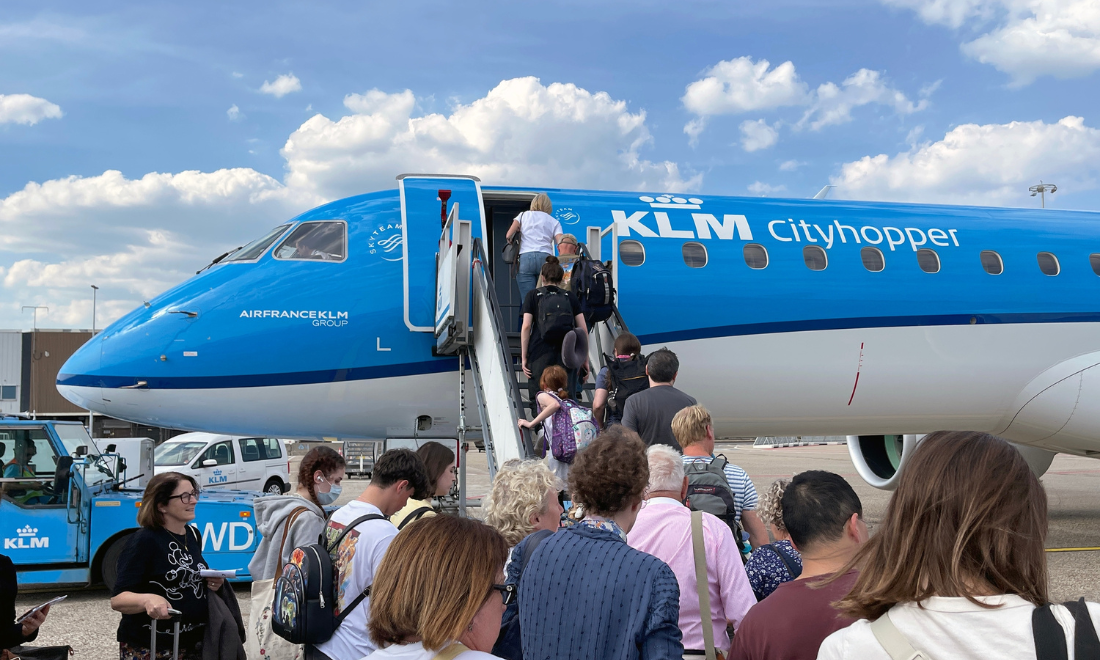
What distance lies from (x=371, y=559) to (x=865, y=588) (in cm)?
183

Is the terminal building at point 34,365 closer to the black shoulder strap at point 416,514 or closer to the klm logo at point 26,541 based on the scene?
the klm logo at point 26,541

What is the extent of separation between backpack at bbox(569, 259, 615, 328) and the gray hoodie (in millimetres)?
3357

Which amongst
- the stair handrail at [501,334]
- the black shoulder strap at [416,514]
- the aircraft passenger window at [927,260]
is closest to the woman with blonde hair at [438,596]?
the black shoulder strap at [416,514]

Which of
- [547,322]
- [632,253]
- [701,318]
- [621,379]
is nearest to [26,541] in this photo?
[547,322]

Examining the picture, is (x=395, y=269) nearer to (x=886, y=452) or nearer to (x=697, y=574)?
(x=697, y=574)

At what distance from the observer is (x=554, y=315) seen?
6.43m

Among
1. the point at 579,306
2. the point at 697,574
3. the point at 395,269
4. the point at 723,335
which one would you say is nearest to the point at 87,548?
the point at 395,269

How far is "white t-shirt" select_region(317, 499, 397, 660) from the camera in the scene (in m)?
3.00

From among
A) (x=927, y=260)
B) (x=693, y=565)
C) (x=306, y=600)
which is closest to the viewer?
(x=306, y=600)

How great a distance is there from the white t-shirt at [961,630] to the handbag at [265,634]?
2543 mm

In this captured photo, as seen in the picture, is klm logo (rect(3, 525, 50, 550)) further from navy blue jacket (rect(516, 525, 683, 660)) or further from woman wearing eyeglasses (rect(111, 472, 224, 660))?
navy blue jacket (rect(516, 525, 683, 660))

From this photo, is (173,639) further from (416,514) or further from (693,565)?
(693,565)

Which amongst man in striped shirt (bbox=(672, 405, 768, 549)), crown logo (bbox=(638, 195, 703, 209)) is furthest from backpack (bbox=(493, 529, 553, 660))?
crown logo (bbox=(638, 195, 703, 209))

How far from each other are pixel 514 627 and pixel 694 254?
6.62 metres
